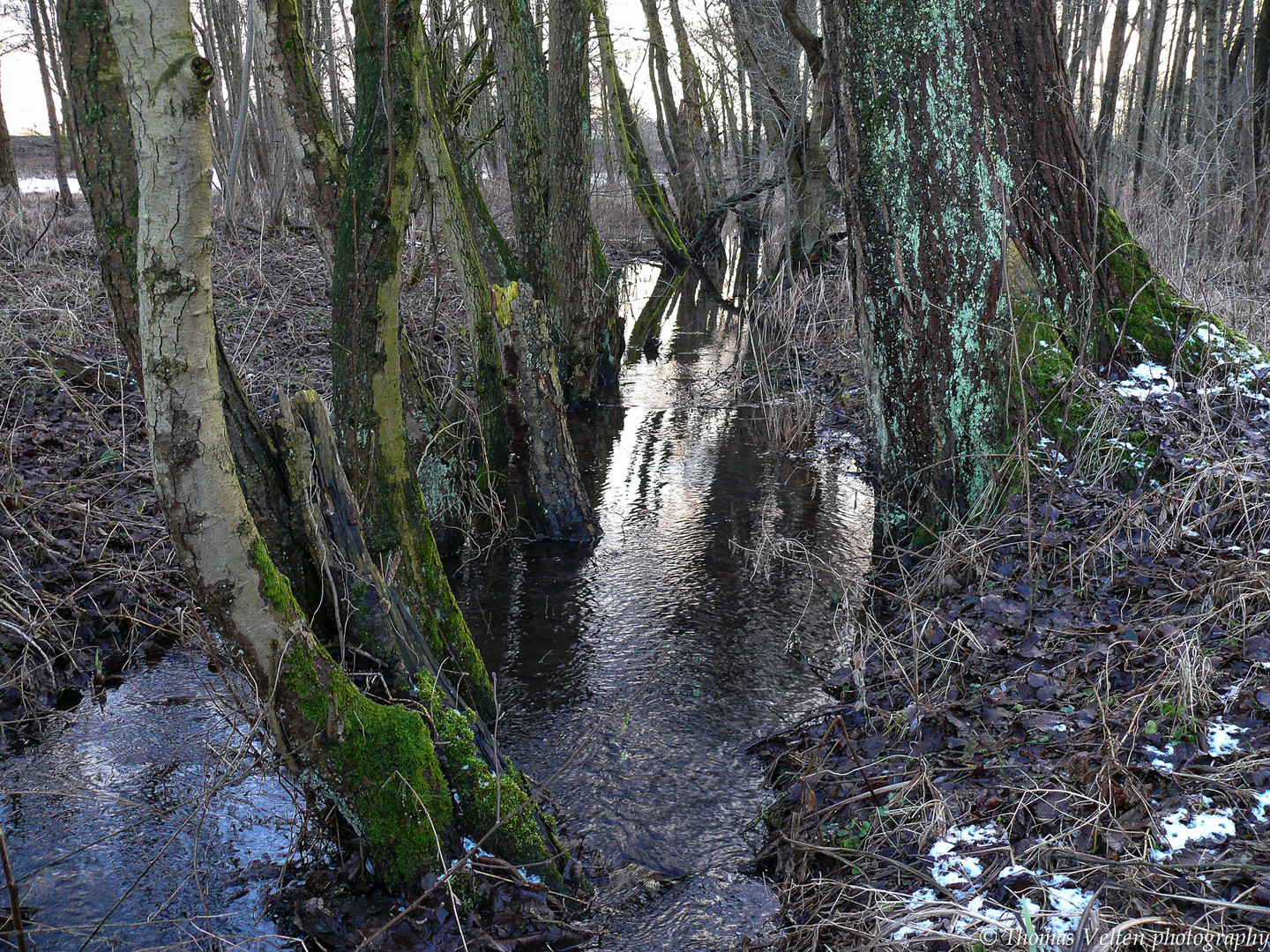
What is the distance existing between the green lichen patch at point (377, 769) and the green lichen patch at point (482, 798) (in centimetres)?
6

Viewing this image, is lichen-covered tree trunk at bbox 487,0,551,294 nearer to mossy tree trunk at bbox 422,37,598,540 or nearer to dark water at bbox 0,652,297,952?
mossy tree trunk at bbox 422,37,598,540

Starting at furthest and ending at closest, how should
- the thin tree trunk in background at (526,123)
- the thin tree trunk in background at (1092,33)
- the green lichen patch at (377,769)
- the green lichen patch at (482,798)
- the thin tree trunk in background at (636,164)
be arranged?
the thin tree trunk in background at (1092,33) < the thin tree trunk in background at (636,164) < the thin tree trunk in background at (526,123) < the green lichen patch at (482,798) < the green lichen patch at (377,769)

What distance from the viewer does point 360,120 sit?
Answer: 349 cm

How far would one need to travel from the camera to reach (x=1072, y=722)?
2.99m

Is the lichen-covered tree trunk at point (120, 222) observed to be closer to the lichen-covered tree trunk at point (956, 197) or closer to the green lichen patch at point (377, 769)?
the green lichen patch at point (377, 769)

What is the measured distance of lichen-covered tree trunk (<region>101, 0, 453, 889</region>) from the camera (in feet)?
7.04

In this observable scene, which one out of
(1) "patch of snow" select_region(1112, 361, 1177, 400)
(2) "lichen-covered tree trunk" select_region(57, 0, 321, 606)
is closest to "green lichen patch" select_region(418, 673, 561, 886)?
(2) "lichen-covered tree trunk" select_region(57, 0, 321, 606)

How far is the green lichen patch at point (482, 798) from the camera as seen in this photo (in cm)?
283

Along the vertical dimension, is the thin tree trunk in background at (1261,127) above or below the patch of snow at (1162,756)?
above

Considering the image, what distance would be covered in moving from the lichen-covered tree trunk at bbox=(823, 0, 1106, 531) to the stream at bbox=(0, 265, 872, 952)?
49.8 inches

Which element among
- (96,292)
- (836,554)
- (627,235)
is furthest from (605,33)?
(627,235)

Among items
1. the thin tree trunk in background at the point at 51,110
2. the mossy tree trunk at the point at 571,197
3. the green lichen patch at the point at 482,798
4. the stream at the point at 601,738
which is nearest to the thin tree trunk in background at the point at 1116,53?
the mossy tree trunk at the point at 571,197

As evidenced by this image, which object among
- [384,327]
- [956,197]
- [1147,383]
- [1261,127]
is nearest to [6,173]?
[384,327]

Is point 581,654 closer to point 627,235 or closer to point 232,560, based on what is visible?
point 232,560
